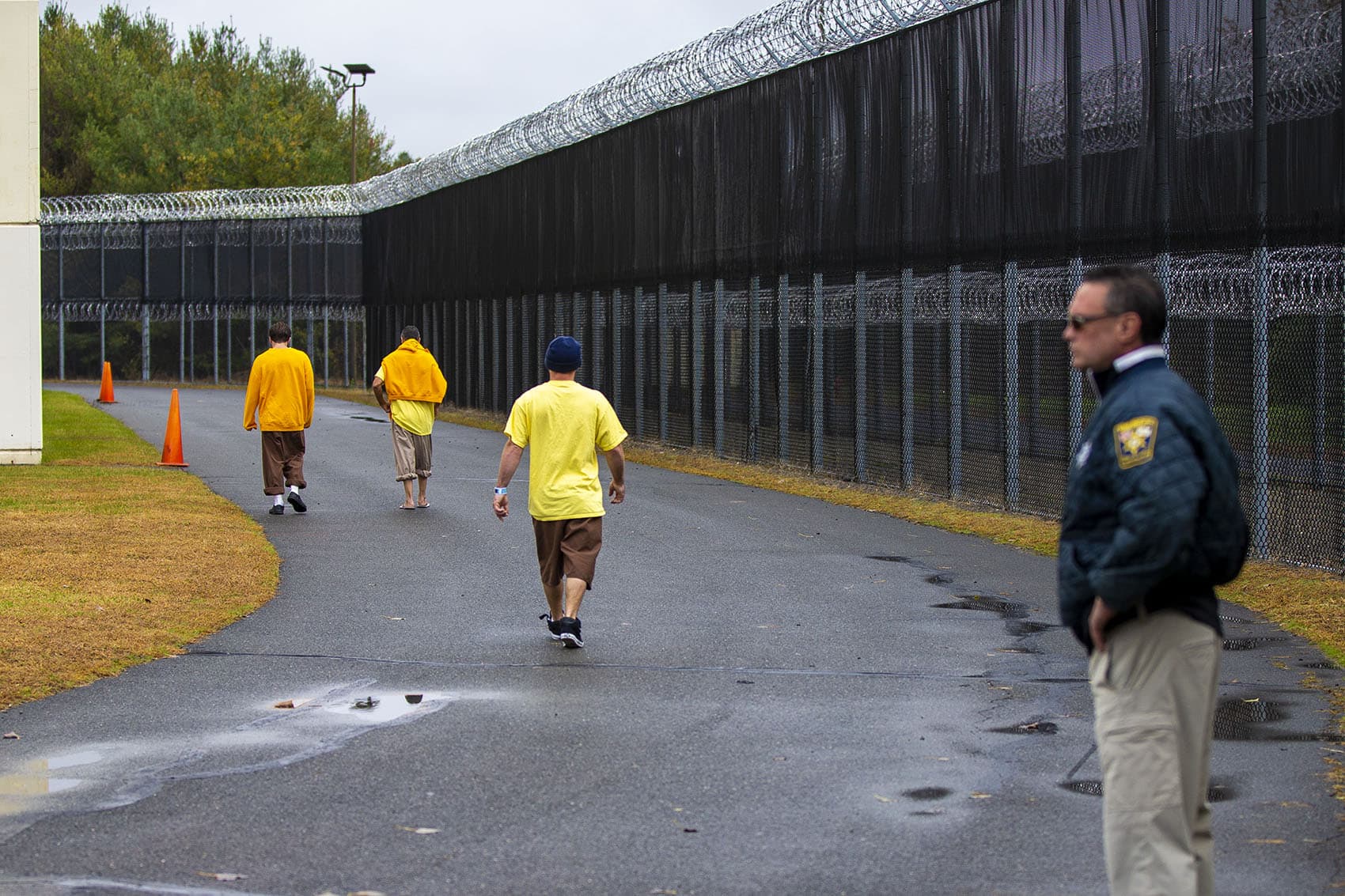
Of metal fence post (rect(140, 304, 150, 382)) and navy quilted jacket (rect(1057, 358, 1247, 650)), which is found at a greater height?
metal fence post (rect(140, 304, 150, 382))

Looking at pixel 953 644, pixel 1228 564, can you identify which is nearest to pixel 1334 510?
pixel 953 644

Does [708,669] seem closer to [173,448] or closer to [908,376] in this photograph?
[908,376]

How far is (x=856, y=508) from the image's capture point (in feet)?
56.9

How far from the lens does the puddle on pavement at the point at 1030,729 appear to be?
717 centimetres

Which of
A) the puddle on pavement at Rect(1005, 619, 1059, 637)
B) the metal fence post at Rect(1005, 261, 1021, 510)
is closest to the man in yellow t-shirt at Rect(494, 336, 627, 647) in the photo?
the puddle on pavement at Rect(1005, 619, 1059, 637)

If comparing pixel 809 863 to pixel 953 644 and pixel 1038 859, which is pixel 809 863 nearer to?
pixel 1038 859

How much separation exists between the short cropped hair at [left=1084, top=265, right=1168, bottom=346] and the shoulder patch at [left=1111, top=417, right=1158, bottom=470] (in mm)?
266

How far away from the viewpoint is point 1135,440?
411cm

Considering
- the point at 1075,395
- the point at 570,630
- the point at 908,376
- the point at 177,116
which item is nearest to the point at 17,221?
the point at 908,376

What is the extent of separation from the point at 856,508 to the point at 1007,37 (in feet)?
15.9

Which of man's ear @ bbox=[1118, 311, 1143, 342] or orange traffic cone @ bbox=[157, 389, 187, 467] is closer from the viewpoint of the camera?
man's ear @ bbox=[1118, 311, 1143, 342]

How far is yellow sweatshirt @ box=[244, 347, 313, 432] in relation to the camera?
52.2 ft

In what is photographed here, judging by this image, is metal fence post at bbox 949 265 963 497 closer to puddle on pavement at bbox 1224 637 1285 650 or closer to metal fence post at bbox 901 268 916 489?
metal fence post at bbox 901 268 916 489

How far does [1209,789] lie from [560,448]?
161 inches
